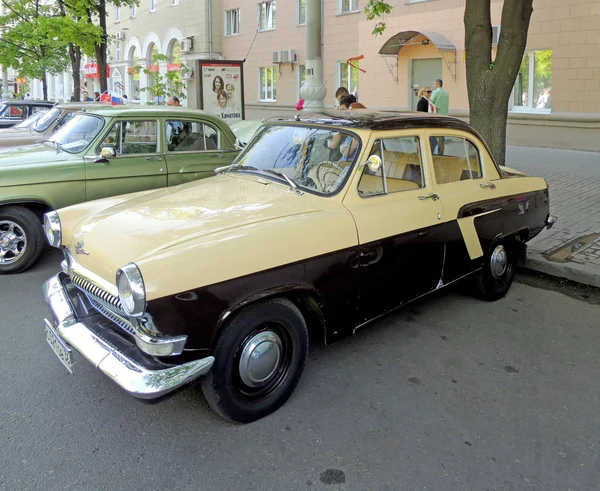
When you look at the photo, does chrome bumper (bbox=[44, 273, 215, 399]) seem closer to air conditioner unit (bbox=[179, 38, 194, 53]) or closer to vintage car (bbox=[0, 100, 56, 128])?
vintage car (bbox=[0, 100, 56, 128])

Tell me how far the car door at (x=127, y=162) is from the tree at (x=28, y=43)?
48.4 ft

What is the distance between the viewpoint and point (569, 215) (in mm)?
8094

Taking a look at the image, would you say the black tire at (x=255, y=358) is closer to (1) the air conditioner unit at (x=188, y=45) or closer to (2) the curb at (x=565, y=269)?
(2) the curb at (x=565, y=269)

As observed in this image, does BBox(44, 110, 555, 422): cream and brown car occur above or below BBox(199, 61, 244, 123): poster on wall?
below

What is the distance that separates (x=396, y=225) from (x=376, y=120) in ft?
2.59

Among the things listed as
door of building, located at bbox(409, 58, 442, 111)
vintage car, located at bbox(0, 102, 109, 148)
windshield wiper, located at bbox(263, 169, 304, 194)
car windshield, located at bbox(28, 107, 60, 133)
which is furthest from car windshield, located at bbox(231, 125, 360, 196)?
door of building, located at bbox(409, 58, 442, 111)

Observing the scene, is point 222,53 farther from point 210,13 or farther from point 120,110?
point 120,110

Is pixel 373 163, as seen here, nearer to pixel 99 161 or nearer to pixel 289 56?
pixel 99 161

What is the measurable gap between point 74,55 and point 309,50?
45.8 ft

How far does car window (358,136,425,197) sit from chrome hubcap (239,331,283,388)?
47.4 inches

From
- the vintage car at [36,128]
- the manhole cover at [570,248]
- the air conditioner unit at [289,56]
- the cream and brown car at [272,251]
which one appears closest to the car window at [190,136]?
the vintage car at [36,128]

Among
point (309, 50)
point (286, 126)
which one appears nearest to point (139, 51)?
point (309, 50)

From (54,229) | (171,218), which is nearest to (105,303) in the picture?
(171,218)

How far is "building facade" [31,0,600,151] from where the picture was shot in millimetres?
14859
